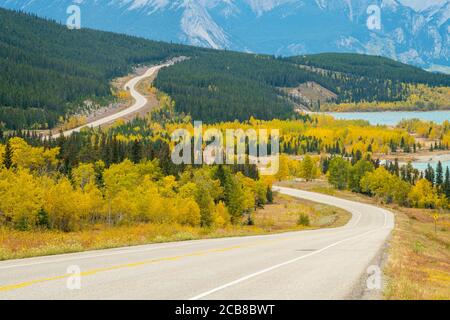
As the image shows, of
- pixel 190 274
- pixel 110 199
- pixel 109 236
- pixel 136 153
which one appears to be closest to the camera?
pixel 190 274

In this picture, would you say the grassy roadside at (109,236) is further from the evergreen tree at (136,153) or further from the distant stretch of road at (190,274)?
the evergreen tree at (136,153)

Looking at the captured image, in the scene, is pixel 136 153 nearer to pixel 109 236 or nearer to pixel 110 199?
pixel 110 199

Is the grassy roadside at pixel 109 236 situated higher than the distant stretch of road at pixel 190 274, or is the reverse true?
the distant stretch of road at pixel 190 274

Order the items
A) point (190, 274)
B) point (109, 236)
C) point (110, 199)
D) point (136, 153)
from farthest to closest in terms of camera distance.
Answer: point (136, 153)
point (110, 199)
point (109, 236)
point (190, 274)

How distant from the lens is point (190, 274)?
18.3 m

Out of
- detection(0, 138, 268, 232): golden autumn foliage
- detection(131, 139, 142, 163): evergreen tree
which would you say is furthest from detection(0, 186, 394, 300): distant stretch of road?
detection(131, 139, 142, 163): evergreen tree

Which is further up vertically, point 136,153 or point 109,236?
point 136,153

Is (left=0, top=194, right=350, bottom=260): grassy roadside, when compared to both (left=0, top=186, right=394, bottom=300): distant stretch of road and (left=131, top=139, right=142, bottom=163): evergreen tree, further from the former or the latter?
(left=131, top=139, right=142, bottom=163): evergreen tree

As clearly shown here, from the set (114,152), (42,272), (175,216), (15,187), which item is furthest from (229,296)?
(114,152)

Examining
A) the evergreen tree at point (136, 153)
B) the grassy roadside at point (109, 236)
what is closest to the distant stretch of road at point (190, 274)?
the grassy roadside at point (109, 236)

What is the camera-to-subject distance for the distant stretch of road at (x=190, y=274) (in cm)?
1470

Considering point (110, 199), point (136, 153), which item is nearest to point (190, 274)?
point (110, 199)

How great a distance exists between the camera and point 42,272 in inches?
715
